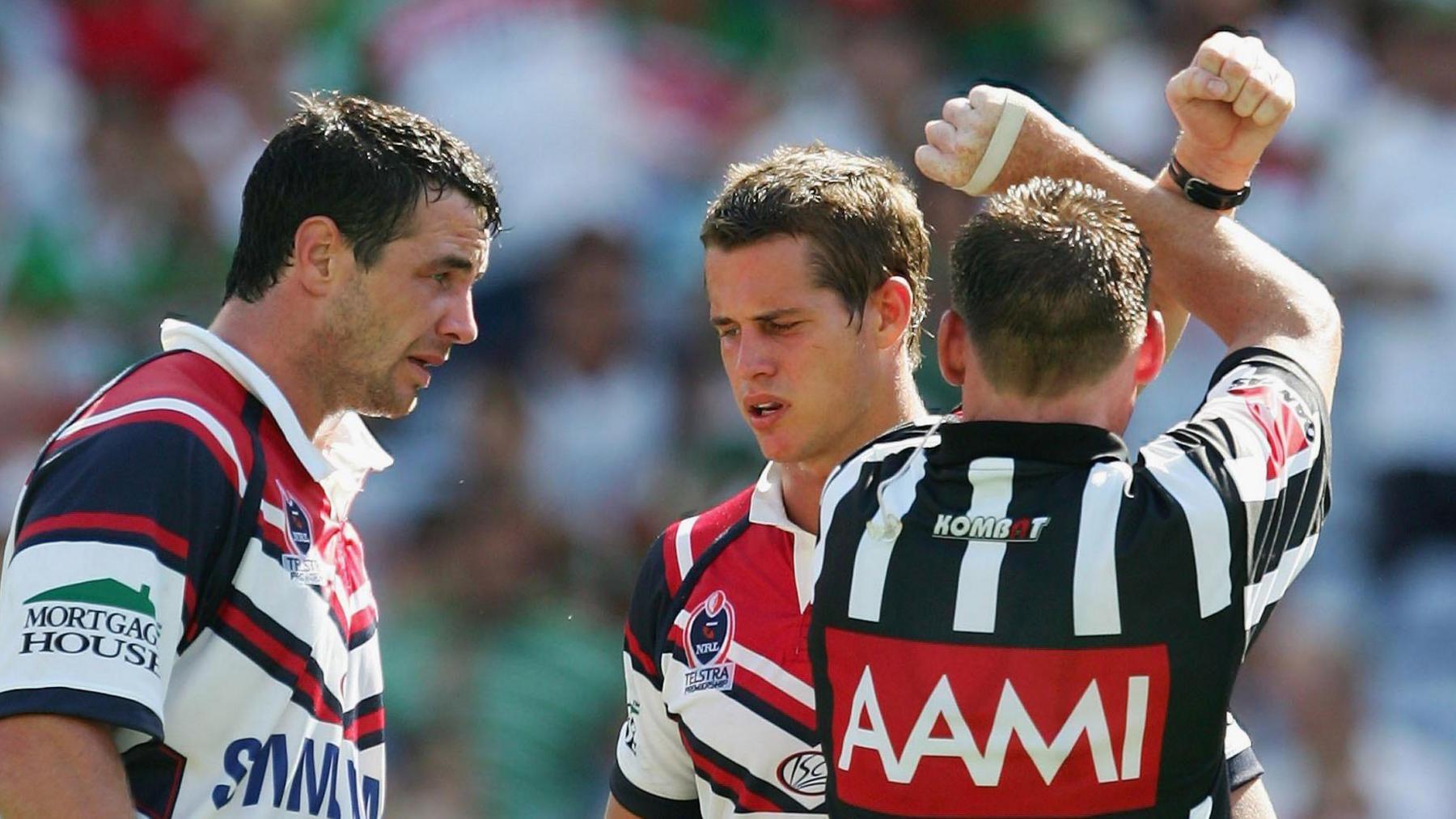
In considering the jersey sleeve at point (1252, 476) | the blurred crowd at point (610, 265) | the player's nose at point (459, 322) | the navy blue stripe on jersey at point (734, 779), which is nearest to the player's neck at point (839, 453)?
the navy blue stripe on jersey at point (734, 779)

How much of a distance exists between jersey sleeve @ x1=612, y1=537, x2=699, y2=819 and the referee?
3.21 ft

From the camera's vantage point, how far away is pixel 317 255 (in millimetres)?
3812

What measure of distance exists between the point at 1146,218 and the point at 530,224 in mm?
5499

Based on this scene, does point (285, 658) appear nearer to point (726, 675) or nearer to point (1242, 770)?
point (726, 675)

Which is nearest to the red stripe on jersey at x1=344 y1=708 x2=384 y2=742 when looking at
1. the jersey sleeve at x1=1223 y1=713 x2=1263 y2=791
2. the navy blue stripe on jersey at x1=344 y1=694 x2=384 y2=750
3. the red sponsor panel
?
the navy blue stripe on jersey at x1=344 y1=694 x2=384 y2=750

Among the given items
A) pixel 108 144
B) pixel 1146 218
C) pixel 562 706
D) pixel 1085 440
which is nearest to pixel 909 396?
pixel 1146 218

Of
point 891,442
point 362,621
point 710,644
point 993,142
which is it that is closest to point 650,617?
point 710,644

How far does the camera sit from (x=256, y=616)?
344cm

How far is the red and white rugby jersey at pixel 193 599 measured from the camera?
125 inches

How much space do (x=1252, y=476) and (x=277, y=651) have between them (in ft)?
5.79

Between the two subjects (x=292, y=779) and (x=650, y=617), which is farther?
(x=650, y=617)

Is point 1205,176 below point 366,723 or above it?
above

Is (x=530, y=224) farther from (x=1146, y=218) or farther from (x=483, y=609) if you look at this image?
(x=1146, y=218)

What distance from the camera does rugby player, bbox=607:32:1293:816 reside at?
3.78 meters
